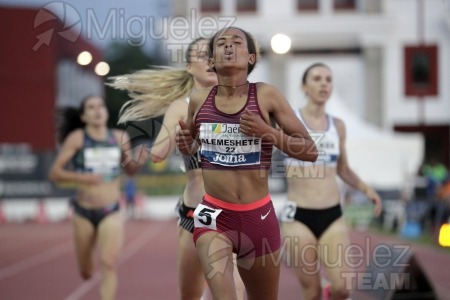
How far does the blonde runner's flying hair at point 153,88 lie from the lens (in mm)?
6938

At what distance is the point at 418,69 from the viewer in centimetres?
4197

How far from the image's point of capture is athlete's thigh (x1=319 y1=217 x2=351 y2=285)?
734 centimetres

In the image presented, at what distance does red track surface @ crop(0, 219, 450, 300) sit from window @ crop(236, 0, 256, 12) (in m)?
19.7

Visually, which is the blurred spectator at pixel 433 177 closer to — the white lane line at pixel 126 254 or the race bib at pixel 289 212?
the white lane line at pixel 126 254

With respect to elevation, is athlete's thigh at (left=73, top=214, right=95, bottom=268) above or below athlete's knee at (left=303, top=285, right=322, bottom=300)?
above

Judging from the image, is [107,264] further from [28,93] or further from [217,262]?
[28,93]

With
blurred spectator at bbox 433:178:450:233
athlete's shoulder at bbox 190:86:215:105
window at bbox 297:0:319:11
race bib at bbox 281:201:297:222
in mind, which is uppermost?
window at bbox 297:0:319:11

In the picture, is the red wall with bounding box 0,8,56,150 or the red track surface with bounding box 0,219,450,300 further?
the red wall with bounding box 0,8,56,150

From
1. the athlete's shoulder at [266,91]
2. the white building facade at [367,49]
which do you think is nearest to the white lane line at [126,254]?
the athlete's shoulder at [266,91]

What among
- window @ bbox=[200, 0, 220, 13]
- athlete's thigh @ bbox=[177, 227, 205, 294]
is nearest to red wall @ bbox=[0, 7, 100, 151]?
window @ bbox=[200, 0, 220, 13]

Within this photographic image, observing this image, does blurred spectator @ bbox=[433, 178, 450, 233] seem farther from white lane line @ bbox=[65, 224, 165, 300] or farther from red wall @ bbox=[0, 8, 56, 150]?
red wall @ bbox=[0, 8, 56, 150]

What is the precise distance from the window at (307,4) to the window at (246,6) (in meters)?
2.15

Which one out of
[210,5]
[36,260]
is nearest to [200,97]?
[36,260]

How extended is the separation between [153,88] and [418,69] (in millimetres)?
36423
